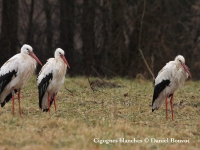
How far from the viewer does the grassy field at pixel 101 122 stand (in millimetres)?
6188

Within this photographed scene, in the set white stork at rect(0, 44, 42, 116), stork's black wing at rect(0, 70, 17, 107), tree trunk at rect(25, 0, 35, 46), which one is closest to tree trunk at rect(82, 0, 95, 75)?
tree trunk at rect(25, 0, 35, 46)

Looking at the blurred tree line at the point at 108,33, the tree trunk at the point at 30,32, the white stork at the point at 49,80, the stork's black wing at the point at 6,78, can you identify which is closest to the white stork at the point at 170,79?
the white stork at the point at 49,80

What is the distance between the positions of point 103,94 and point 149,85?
256cm

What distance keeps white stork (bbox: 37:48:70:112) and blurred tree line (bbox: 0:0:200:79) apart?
25.9ft

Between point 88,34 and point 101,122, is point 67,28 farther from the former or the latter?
point 101,122

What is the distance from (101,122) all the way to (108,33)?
11.0 meters

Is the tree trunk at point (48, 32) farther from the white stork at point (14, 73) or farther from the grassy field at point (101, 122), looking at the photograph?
the white stork at point (14, 73)

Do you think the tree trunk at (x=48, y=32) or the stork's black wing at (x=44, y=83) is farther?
the tree trunk at (x=48, y=32)

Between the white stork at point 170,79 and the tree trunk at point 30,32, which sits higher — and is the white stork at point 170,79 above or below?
below

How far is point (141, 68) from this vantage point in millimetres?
17922

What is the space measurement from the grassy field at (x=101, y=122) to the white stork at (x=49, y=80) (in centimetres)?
21

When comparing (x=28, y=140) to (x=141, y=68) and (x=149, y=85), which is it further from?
(x=141, y=68)

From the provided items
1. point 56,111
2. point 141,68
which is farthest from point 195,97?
point 141,68

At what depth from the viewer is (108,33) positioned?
60.4 feet
